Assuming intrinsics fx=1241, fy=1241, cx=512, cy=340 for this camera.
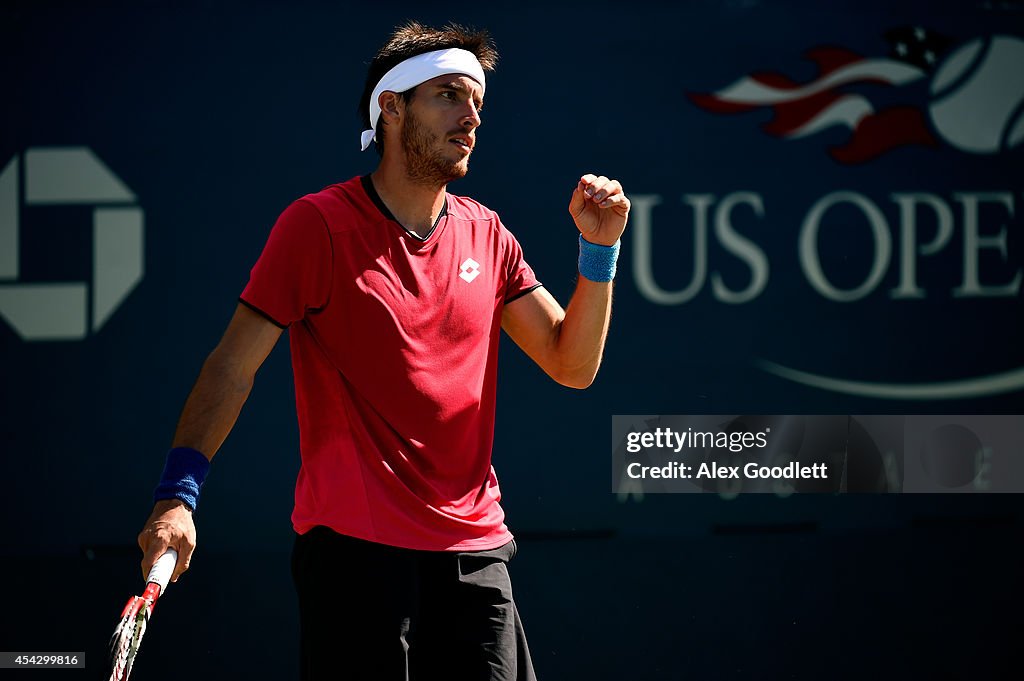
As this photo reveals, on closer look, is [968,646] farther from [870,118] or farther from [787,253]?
[870,118]

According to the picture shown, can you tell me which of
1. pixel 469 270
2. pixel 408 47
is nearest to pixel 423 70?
pixel 408 47

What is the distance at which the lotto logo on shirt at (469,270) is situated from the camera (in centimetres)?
289

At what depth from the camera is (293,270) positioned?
2.66 meters

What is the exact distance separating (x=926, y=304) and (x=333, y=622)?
295 cm

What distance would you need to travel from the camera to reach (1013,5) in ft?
15.4

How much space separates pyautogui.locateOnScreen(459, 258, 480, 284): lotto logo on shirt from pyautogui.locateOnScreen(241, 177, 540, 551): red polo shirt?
0.04 metres

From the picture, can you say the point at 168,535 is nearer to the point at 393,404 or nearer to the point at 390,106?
the point at 393,404

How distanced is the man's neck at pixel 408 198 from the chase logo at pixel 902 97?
2.05 meters

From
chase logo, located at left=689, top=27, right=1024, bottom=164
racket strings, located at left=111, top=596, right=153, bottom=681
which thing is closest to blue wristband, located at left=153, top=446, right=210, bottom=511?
racket strings, located at left=111, top=596, right=153, bottom=681

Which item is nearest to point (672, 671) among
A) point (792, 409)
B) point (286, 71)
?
point (792, 409)

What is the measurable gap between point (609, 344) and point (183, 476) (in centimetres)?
249

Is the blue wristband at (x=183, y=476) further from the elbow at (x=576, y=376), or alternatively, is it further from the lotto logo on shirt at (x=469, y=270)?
the elbow at (x=576, y=376)

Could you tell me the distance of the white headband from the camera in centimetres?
297

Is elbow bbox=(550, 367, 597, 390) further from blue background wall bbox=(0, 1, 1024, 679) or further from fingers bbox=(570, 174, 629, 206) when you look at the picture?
blue background wall bbox=(0, 1, 1024, 679)
